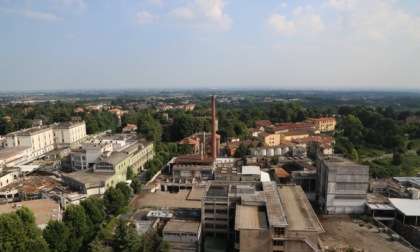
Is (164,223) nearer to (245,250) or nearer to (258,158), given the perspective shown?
(245,250)

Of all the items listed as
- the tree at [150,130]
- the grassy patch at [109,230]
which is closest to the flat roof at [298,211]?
the grassy patch at [109,230]

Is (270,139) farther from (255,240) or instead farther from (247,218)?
(255,240)

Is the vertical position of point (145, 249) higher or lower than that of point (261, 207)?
lower

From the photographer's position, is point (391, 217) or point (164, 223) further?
point (391, 217)

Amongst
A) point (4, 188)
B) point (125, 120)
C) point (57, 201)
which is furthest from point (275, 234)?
point (125, 120)

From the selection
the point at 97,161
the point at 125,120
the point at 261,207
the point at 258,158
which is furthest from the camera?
the point at 125,120

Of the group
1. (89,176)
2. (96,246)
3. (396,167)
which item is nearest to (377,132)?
(396,167)
